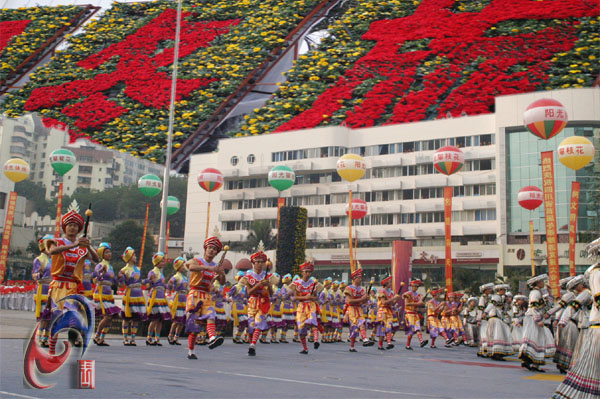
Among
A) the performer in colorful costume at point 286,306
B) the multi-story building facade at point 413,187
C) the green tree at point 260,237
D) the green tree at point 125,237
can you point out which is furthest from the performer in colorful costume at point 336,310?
the green tree at point 260,237

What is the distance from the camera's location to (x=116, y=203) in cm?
5297

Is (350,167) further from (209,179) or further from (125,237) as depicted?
(125,237)

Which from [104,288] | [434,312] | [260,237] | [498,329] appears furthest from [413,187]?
[104,288]

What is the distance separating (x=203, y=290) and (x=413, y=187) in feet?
147

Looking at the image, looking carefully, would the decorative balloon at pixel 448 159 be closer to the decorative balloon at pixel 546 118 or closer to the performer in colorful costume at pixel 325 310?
the decorative balloon at pixel 546 118

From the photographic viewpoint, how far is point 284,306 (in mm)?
19734

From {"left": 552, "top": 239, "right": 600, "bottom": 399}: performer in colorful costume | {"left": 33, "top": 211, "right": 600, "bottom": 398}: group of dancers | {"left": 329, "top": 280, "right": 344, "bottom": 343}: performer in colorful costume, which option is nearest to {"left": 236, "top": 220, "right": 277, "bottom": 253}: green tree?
{"left": 329, "top": 280, "right": 344, "bottom": 343}: performer in colorful costume

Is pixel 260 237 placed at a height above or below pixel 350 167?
below

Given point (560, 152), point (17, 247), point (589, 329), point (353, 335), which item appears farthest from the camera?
point (17, 247)

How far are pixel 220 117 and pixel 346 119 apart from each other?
12157mm

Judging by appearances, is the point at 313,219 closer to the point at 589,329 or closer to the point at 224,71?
the point at 224,71

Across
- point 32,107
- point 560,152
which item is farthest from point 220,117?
point 560,152

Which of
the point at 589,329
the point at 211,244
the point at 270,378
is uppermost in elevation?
the point at 211,244

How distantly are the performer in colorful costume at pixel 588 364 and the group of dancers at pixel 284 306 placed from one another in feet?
0.03
